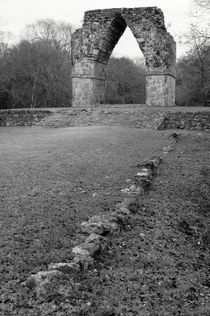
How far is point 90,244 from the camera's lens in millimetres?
4105

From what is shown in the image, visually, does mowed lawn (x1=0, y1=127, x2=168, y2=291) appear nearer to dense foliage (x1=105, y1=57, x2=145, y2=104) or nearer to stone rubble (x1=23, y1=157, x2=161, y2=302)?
stone rubble (x1=23, y1=157, x2=161, y2=302)

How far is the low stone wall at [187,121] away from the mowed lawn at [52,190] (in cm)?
446

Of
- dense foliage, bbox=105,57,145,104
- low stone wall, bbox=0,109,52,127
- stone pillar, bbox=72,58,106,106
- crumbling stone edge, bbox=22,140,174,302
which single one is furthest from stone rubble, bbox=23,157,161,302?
dense foliage, bbox=105,57,145,104

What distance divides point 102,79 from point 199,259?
2002 cm

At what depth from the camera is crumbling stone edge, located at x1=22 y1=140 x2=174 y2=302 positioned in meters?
3.23

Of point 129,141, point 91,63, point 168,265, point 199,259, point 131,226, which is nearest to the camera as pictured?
point 168,265

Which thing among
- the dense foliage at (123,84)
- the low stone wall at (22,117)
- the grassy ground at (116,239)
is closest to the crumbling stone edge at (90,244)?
the grassy ground at (116,239)

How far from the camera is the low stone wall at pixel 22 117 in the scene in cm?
1900

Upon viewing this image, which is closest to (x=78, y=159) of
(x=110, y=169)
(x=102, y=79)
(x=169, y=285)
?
(x=110, y=169)

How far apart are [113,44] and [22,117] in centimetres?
816

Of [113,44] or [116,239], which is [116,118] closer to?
A: [113,44]

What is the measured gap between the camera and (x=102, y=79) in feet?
76.8

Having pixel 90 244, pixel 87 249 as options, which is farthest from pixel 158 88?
pixel 87 249

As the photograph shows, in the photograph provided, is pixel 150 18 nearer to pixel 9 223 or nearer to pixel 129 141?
pixel 129 141
